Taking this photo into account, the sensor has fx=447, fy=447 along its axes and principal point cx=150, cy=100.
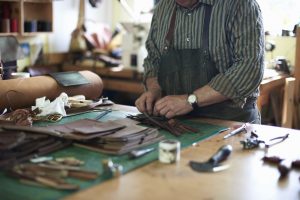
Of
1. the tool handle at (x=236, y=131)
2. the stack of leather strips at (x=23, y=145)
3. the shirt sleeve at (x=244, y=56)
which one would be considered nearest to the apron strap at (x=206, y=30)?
the shirt sleeve at (x=244, y=56)

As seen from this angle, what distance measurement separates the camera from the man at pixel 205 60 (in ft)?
6.34

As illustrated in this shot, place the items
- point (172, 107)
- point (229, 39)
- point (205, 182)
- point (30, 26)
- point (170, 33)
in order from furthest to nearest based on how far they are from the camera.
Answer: point (30, 26), point (170, 33), point (229, 39), point (172, 107), point (205, 182)

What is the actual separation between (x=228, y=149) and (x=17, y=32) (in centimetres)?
267

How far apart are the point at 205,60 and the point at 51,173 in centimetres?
104

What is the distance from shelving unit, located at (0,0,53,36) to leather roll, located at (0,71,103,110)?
1.40m

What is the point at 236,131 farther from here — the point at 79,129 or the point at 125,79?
the point at 125,79

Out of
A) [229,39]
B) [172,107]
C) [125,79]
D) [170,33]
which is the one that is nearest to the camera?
[172,107]

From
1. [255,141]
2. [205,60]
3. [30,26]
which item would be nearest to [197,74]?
[205,60]

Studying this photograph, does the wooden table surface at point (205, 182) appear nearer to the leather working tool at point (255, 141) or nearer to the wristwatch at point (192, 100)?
the leather working tool at point (255, 141)

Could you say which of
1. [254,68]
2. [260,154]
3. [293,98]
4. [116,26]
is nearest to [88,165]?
[260,154]

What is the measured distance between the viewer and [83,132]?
157cm

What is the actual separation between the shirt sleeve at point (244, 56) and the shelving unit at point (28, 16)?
7.08ft

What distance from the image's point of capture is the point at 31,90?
2207 millimetres

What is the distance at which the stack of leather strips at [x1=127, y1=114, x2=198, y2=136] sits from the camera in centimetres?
178
